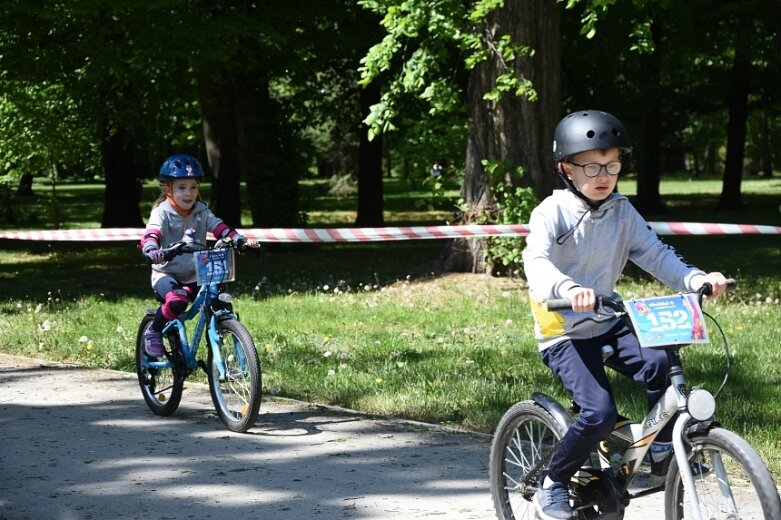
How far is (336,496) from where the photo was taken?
569 cm

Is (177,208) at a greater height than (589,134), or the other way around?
(589,134)

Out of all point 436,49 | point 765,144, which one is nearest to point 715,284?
point 436,49

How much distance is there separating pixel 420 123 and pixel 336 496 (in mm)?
10135

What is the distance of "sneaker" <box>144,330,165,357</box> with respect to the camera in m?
7.73

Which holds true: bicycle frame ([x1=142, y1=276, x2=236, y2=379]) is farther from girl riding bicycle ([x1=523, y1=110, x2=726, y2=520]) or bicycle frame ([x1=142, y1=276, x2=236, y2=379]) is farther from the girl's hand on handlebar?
the girl's hand on handlebar

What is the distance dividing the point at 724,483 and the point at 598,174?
51.5 inches

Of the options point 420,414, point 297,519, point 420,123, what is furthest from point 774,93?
point 297,519

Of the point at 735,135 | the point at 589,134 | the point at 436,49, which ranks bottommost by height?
the point at 589,134

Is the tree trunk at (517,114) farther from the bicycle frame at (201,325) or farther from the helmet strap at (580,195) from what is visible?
the helmet strap at (580,195)

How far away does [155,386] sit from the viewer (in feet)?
25.8

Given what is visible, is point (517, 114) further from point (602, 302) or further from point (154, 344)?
point (602, 302)

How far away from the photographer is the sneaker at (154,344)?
773cm

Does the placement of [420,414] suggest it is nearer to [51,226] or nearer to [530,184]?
[530,184]

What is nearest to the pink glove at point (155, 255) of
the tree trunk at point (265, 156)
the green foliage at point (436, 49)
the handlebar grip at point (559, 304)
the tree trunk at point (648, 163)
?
the handlebar grip at point (559, 304)
